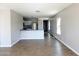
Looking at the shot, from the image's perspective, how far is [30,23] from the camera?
1459 cm

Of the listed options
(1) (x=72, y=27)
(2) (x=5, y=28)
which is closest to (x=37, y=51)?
(1) (x=72, y=27)

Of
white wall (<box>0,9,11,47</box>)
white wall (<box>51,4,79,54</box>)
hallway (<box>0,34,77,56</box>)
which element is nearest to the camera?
white wall (<box>51,4,79,54</box>)

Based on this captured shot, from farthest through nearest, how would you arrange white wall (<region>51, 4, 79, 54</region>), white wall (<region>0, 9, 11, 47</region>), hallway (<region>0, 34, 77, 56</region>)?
white wall (<region>0, 9, 11, 47</region>), hallway (<region>0, 34, 77, 56</region>), white wall (<region>51, 4, 79, 54</region>)

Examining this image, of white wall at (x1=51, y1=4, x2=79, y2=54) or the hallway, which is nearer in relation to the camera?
white wall at (x1=51, y1=4, x2=79, y2=54)

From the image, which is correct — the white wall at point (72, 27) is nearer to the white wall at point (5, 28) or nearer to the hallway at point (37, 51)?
the hallway at point (37, 51)

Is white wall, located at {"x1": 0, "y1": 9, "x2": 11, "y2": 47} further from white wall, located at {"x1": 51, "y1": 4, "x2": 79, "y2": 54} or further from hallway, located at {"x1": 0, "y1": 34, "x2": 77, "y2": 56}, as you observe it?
white wall, located at {"x1": 51, "y1": 4, "x2": 79, "y2": 54}

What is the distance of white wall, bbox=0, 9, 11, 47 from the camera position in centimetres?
684

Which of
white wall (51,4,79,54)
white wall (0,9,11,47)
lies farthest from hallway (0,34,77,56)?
white wall (0,9,11,47)

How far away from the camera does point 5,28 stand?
22.6 feet

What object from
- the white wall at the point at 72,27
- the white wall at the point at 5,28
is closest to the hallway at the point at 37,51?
the white wall at the point at 72,27

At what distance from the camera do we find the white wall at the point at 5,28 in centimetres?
684

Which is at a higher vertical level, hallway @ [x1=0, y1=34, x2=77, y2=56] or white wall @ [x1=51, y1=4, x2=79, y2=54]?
white wall @ [x1=51, y1=4, x2=79, y2=54]

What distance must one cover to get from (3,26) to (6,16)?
23.7 inches

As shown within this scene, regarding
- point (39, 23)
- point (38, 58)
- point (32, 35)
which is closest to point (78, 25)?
point (38, 58)
